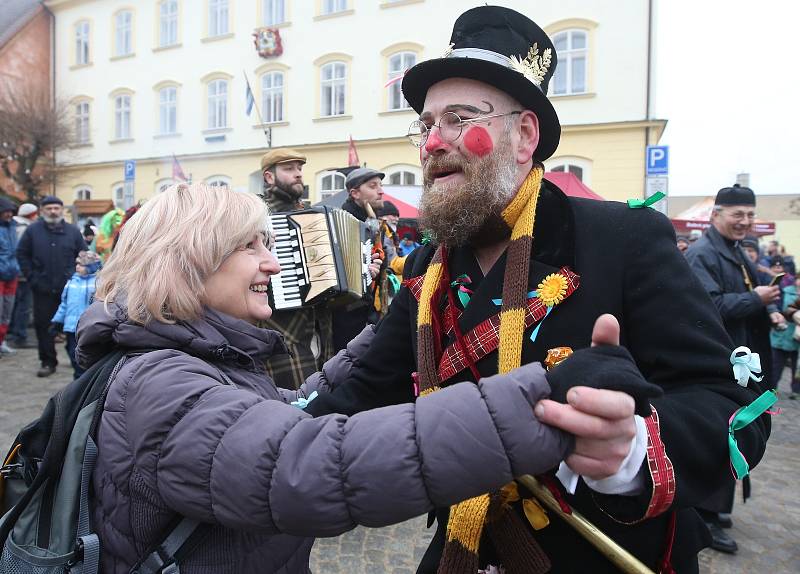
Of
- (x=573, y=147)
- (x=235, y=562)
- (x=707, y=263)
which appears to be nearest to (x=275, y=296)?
(x=235, y=562)

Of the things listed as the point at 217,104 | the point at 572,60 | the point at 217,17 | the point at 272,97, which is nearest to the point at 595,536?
the point at 572,60

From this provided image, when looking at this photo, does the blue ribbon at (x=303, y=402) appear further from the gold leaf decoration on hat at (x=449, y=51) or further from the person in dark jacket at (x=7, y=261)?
the person in dark jacket at (x=7, y=261)

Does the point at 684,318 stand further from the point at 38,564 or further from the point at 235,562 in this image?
the point at 38,564

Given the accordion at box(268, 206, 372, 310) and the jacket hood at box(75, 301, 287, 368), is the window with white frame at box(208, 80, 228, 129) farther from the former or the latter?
the jacket hood at box(75, 301, 287, 368)

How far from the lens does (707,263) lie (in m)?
4.04

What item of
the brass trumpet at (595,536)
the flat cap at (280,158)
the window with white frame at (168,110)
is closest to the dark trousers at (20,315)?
the flat cap at (280,158)

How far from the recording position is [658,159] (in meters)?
7.79

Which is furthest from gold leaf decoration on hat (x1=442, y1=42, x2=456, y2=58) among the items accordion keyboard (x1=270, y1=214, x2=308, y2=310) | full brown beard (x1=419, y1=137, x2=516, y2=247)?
accordion keyboard (x1=270, y1=214, x2=308, y2=310)

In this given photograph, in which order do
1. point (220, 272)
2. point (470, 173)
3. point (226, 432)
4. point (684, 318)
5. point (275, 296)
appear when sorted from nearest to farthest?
1. point (226, 432)
2. point (684, 318)
3. point (220, 272)
4. point (470, 173)
5. point (275, 296)

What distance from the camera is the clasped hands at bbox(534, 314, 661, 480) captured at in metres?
0.95

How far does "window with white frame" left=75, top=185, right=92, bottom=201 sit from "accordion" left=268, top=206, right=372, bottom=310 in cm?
2374

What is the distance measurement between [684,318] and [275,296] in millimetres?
2970

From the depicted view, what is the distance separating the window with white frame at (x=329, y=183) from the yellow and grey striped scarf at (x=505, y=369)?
18.2 metres

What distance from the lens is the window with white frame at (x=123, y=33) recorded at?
23406mm
